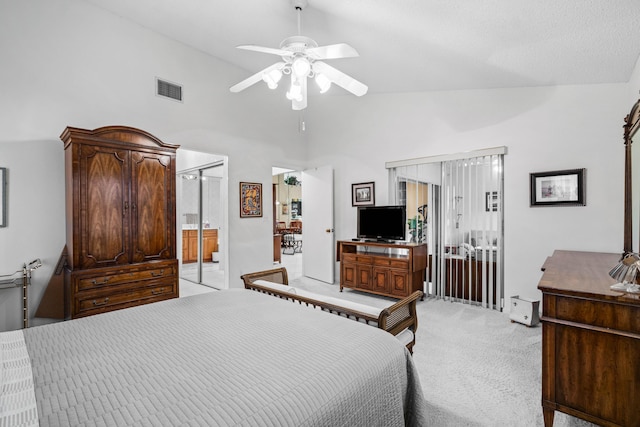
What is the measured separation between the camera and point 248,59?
4180 millimetres

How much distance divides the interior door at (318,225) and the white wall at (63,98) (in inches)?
72.2

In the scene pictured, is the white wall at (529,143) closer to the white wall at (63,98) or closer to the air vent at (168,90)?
the white wall at (63,98)

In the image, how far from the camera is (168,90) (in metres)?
3.79

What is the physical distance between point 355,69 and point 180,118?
7.73ft

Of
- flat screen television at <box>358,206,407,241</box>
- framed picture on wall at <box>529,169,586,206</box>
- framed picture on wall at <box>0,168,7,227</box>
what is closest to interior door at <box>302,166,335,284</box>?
flat screen television at <box>358,206,407,241</box>

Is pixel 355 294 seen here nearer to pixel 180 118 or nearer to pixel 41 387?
pixel 180 118

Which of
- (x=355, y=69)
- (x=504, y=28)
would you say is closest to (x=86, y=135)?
(x=355, y=69)

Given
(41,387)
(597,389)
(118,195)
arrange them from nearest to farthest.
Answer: (41,387) → (597,389) → (118,195)

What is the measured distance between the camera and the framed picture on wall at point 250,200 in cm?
468

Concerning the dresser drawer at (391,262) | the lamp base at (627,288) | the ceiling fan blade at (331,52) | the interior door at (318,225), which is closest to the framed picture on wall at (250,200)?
the interior door at (318,225)

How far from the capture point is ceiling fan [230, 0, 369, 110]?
7.30 ft

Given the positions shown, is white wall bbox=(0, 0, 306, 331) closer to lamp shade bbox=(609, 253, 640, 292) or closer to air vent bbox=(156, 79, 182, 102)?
air vent bbox=(156, 79, 182, 102)

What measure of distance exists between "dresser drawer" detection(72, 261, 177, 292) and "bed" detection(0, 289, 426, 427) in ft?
3.93

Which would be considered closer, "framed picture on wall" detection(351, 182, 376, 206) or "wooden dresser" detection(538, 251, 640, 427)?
"wooden dresser" detection(538, 251, 640, 427)
